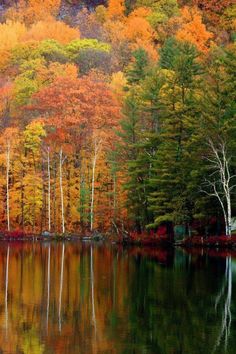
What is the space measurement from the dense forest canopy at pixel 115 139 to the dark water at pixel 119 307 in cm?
1200

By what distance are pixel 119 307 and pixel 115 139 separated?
38.7 m

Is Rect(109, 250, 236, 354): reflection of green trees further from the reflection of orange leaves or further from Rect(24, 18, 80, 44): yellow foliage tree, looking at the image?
Rect(24, 18, 80, 44): yellow foliage tree

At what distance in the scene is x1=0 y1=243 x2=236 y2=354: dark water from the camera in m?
14.1

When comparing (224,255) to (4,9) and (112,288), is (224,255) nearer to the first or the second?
(112,288)

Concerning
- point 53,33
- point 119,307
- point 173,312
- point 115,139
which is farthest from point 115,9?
point 173,312

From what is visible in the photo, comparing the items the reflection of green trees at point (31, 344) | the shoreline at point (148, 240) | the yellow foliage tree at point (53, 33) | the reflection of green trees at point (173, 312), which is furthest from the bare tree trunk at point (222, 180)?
the yellow foliage tree at point (53, 33)

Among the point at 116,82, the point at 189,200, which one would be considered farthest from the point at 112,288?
the point at 116,82

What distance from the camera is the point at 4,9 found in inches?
5340

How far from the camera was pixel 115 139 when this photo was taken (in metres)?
56.6

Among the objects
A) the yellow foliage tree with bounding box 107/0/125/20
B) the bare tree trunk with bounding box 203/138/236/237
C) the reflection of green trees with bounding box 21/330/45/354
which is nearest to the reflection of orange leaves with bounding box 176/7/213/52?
the yellow foliage tree with bounding box 107/0/125/20

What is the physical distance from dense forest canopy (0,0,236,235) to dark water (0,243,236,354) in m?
12.0

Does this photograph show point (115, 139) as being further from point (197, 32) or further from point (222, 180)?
point (197, 32)

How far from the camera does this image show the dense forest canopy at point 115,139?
4234 cm

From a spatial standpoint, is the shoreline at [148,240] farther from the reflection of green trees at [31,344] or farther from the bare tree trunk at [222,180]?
the reflection of green trees at [31,344]
